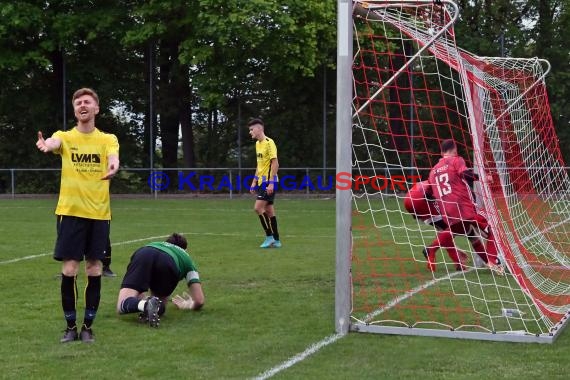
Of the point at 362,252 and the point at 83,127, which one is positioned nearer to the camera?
the point at 83,127

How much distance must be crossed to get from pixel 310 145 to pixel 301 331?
2164 centimetres

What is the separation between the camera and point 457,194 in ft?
30.0

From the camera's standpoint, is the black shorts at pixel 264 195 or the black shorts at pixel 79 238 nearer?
the black shorts at pixel 79 238

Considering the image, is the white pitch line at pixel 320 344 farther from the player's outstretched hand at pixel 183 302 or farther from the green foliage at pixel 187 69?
the green foliage at pixel 187 69

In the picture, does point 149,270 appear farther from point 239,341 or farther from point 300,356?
point 300,356

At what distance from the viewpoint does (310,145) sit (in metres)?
27.8

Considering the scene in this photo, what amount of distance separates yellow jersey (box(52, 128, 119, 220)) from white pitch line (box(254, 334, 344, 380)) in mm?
1802

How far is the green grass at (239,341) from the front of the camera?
204 inches

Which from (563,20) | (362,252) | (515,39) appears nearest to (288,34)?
(515,39)

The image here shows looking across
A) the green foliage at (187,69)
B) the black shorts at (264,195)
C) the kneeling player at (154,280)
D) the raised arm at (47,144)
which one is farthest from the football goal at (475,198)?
the green foliage at (187,69)

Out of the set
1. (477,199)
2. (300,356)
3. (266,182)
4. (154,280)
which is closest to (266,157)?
(266,182)

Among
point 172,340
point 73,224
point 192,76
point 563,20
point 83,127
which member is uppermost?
point 563,20

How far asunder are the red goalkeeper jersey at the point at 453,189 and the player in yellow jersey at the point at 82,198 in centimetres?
421

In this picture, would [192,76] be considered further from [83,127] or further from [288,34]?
[83,127]
